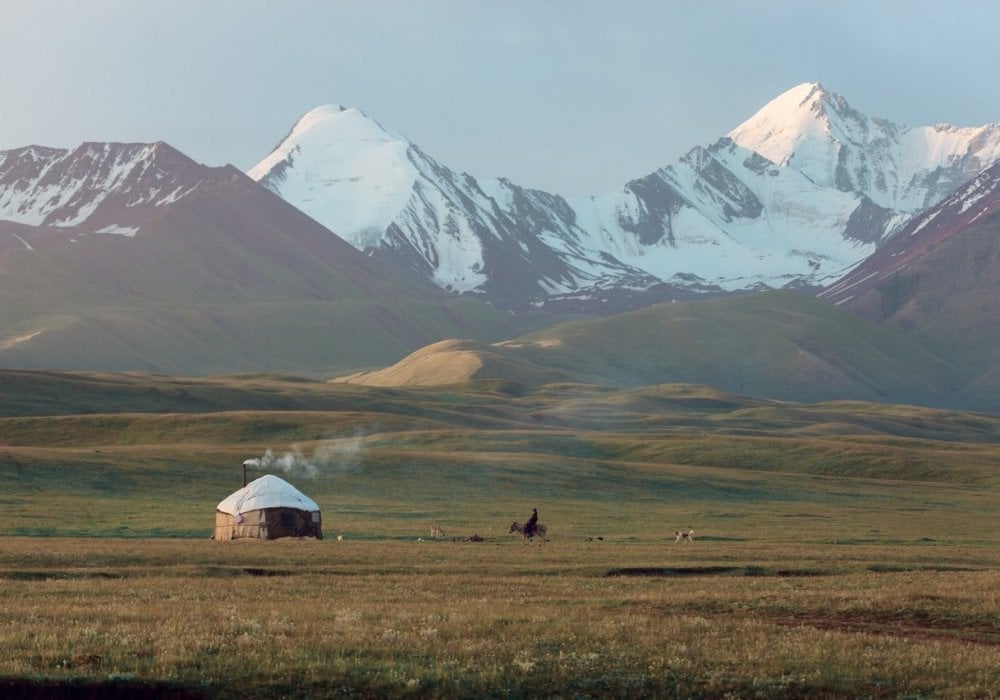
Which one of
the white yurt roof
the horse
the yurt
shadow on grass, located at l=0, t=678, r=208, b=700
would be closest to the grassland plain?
shadow on grass, located at l=0, t=678, r=208, b=700

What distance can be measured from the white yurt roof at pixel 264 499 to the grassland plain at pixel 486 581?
224cm

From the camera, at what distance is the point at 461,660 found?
23.3 metres

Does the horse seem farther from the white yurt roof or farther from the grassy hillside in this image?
the white yurt roof

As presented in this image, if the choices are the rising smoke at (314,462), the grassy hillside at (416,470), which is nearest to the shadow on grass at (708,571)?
the grassy hillside at (416,470)

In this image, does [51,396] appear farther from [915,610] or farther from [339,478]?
[915,610]

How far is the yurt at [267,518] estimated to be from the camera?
67500 mm

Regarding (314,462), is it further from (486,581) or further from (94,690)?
(94,690)

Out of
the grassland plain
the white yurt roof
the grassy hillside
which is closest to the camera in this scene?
the grassland plain

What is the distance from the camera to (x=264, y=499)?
6844 cm

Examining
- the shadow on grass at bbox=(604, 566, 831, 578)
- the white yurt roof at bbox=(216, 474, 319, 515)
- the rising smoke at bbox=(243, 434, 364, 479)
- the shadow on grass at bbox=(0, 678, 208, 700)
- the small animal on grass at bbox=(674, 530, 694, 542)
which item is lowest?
the small animal on grass at bbox=(674, 530, 694, 542)

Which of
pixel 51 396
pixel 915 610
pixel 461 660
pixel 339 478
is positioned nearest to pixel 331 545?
pixel 915 610

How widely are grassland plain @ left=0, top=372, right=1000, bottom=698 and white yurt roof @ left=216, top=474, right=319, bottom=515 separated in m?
2.24

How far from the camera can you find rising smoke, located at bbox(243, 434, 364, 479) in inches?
4097

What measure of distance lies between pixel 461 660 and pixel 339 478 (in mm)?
81198
